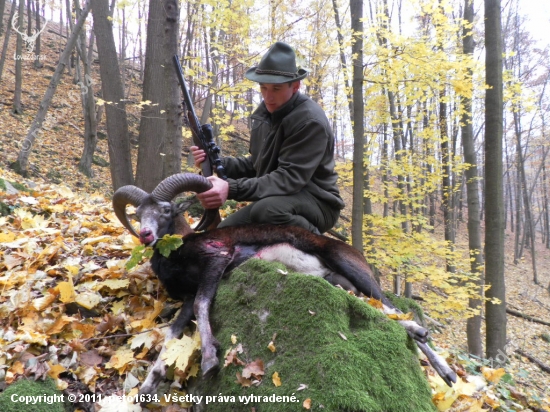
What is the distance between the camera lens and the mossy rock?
2.14 metres

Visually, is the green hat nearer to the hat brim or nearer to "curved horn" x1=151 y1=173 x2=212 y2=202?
the hat brim

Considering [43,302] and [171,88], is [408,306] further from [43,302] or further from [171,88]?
[171,88]

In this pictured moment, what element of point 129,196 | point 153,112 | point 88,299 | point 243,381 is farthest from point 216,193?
point 153,112

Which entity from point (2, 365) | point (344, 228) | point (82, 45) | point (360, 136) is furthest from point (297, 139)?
point (82, 45)

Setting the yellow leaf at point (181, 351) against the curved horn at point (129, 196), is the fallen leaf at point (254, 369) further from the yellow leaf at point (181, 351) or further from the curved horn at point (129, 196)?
the curved horn at point (129, 196)

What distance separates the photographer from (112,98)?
868 centimetres

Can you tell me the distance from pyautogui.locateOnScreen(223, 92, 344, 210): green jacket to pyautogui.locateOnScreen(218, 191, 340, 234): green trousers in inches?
3.1

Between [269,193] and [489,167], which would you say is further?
[489,167]

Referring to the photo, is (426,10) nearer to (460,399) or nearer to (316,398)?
(460,399)

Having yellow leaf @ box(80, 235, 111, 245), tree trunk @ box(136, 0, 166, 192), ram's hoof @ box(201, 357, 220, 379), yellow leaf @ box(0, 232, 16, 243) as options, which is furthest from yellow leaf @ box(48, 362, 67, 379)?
tree trunk @ box(136, 0, 166, 192)

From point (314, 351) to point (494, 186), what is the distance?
746cm

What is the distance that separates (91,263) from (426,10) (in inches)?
394

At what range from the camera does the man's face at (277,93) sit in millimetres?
3992

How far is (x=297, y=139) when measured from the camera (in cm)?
398
